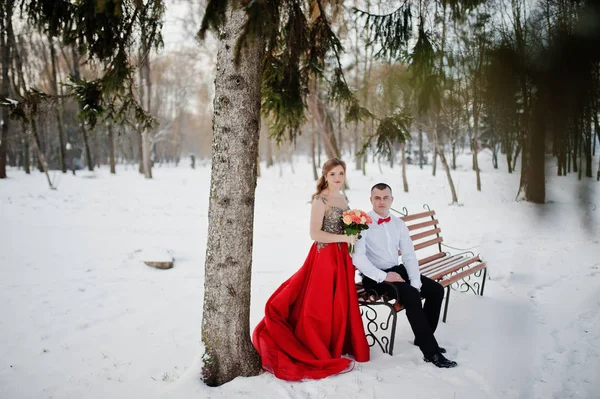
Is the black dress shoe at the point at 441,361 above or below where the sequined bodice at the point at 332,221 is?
below

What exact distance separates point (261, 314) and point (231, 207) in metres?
1.96

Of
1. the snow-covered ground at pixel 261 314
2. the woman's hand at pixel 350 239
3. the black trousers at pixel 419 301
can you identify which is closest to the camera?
the snow-covered ground at pixel 261 314

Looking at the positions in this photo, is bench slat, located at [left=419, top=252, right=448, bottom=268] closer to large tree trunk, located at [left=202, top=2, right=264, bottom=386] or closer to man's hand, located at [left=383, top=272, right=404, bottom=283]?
man's hand, located at [left=383, top=272, right=404, bottom=283]

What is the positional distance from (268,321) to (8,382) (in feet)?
7.34

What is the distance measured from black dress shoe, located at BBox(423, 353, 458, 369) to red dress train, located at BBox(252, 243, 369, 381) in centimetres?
56

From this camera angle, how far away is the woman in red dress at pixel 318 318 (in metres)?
3.11

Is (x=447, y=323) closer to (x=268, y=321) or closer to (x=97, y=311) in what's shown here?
(x=268, y=321)

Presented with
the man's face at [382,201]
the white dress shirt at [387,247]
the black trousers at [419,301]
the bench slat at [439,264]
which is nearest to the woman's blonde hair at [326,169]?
the man's face at [382,201]

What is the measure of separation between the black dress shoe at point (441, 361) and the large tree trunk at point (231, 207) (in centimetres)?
158

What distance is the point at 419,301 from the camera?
3354mm

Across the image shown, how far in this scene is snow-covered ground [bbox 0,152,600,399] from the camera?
5.50ft

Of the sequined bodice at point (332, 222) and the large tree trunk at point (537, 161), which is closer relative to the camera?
the large tree trunk at point (537, 161)

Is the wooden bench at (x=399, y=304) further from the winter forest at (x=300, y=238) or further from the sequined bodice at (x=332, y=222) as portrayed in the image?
the sequined bodice at (x=332, y=222)

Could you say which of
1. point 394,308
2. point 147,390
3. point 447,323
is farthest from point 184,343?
point 447,323
